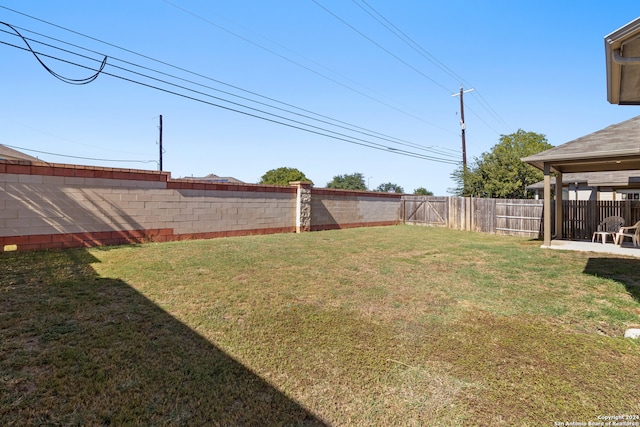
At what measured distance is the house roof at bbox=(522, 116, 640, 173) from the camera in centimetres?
815

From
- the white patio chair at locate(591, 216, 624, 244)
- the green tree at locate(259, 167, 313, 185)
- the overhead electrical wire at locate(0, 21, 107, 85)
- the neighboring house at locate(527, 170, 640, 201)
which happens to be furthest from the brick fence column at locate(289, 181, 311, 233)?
the green tree at locate(259, 167, 313, 185)

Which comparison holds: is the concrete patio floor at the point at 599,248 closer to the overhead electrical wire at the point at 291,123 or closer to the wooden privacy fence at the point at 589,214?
the wooden privacy fence at the point at 589,214

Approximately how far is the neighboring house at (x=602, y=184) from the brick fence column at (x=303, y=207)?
44.2 feet

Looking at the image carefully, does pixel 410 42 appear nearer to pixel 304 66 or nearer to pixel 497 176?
pixel 304 66

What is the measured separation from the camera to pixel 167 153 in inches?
1243

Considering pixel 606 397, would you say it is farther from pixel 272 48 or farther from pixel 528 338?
pixel 272 48

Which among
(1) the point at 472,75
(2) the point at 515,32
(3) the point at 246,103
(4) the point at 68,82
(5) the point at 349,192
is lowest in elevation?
(5) the point at 349,192

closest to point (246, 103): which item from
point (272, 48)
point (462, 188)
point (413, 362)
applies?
point (272, 48)

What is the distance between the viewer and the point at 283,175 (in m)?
59.5

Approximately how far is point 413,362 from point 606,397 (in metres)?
1.32

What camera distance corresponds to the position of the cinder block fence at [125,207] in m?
6.80

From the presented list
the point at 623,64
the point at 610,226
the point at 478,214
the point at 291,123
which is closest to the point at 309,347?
the point at 623,64

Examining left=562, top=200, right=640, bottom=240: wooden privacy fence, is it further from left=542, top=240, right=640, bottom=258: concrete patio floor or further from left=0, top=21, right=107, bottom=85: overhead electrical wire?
left=0, top=21, right=107, bottom=85: overhead electrical wire

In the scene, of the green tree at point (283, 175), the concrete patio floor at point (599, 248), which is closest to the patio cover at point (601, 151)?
the concrete patio floor at point (599, 248)
